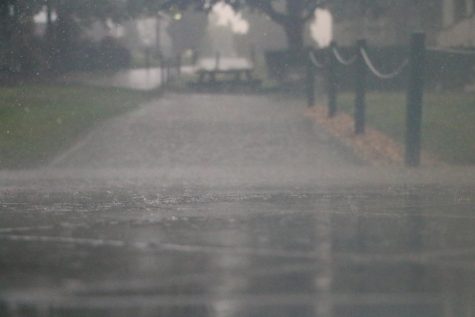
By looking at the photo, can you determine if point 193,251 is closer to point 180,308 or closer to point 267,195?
point 180,308

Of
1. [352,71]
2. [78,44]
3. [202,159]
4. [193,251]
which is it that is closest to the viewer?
[193,251]

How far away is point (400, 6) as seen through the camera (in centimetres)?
4856

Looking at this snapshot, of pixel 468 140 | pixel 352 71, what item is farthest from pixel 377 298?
pixel 352 71

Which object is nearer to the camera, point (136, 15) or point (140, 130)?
point (140, 130)

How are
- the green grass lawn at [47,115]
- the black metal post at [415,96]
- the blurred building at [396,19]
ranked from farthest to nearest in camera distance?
the blurred building at [396,19] → the green grass lawn at [47,115] → the black metal post at [415,96]

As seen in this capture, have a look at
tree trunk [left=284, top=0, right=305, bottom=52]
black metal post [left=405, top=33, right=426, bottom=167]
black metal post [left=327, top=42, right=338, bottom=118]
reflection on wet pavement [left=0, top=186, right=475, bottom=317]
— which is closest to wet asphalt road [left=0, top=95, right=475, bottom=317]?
reflection on wet pavement [left=0, top=186, right=475, bottom=317]

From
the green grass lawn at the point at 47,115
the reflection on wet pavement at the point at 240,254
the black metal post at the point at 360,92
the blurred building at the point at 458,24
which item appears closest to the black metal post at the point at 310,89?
the green grass lawn at the point at 47,115

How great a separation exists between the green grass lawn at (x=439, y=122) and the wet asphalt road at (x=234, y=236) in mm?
1603

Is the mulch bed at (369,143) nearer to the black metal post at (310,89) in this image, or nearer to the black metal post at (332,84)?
the black metal post at (332,84)

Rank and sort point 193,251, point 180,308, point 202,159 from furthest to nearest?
point 202,159
point 193,251
point 180,308

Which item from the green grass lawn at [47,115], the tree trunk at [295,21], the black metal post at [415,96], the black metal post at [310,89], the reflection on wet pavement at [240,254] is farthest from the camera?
the tree trunk at [295,21]

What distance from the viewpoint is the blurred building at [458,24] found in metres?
35.6

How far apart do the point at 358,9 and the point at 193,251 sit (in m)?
38.5

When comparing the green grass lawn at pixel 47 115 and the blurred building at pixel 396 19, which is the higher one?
the blurred building at pixel 396 19
